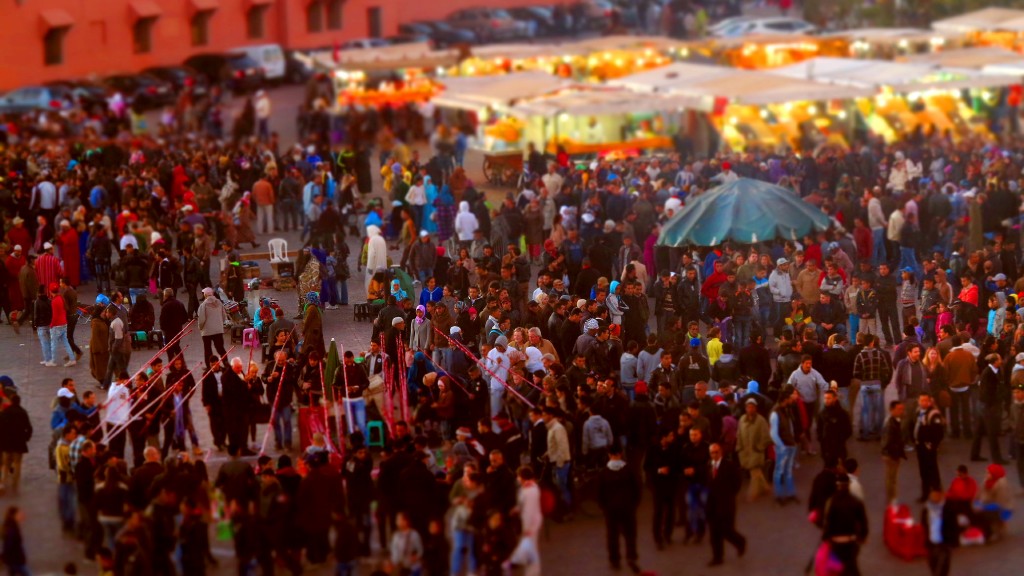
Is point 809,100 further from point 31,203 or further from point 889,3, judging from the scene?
point 889,3

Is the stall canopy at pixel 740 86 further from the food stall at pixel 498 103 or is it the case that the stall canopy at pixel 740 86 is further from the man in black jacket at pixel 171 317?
the man in black jacket at pixel 171 317

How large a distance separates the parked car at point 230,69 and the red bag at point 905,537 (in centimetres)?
3483

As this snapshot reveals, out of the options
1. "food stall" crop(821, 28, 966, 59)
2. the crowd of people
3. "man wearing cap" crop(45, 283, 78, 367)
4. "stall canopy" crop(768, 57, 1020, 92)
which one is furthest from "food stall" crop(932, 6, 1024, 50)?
"man wearing cap" crop(45, 283, 78, 367)

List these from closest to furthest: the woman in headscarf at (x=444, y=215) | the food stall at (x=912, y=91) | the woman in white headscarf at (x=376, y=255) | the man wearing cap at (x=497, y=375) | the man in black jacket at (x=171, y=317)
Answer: the man wearing cap at (x=497, y=375), the man in black jacket at (x=171, y=317), the woman in white headscarf at (x=376, y=255), the woman in headscarf at (x=444, y=215), the food stall at (x=912, y=91)

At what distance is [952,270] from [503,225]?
622 centimetres

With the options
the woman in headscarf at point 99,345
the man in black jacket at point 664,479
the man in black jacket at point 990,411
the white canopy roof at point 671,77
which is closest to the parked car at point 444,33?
the white canopy roof at point 671,77

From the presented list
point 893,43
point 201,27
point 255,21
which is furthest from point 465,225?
point 255,21

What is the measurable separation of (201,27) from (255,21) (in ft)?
7.40

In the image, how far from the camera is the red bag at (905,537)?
1423cm

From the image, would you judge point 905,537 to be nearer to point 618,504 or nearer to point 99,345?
point 618,504

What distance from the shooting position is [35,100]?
41500mm

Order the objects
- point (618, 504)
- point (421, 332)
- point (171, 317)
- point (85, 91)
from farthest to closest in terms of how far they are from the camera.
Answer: point (85, 91) → point (171, 317) → point (421, 332) → point (618, 504)

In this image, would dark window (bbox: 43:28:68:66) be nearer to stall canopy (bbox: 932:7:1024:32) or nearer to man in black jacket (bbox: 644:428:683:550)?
stall canopy (bbox: 932:7:1024:32)

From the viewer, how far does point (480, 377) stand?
1723cm
